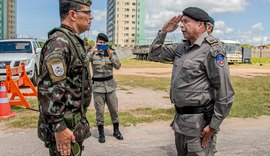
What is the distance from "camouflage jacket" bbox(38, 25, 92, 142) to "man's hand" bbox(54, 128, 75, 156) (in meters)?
0.04

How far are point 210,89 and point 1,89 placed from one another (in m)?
5.87

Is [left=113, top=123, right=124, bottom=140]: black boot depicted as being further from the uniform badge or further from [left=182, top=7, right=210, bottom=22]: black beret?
the uniform badge

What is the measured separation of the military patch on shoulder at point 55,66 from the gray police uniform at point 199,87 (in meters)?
1.14

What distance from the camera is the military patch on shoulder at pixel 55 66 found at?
224 centimetres

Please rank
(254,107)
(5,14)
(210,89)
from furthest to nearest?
(5,14), (254,107), (210,89)

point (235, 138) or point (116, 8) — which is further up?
point (116, 8)

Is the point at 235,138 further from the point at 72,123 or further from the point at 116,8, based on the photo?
the point at 116,8

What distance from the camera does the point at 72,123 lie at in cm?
241

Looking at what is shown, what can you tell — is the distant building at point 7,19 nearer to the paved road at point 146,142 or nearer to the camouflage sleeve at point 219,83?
the paved road at point 146,142

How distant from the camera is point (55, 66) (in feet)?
7.35

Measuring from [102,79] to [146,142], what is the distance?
4.37ft

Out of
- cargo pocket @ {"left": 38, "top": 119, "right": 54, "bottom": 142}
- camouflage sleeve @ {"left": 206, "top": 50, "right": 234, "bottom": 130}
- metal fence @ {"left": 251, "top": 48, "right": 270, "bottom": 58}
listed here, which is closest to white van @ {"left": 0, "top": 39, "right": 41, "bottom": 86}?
cargo pocket @ {"left": 38, "top": 119, "right": 54, "bottom": 142}

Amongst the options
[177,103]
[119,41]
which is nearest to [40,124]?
[177,103]

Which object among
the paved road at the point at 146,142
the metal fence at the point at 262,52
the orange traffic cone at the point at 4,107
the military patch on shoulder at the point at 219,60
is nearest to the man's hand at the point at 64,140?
the military patch on shoulder at the point at 219,60
